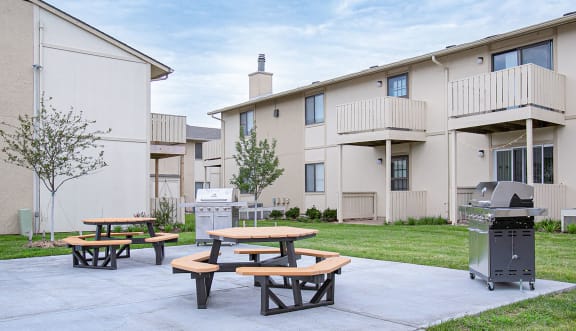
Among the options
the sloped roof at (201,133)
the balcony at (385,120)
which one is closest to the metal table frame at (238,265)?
the balcony at (385,120)

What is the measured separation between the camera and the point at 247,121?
30594 millimetres

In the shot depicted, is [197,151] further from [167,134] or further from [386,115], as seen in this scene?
[386,115]

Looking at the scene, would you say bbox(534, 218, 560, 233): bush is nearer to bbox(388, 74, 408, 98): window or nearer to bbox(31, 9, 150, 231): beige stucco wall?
bbox(388, 74, 408, 98): window

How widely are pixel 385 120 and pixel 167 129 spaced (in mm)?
7968

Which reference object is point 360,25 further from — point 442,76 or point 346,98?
point 442,76

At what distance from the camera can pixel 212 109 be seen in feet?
105

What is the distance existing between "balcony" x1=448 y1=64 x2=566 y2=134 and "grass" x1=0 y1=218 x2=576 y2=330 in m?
3.24

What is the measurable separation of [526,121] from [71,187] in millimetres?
14054

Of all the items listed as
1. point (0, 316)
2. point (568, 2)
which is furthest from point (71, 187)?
point (568, 2)

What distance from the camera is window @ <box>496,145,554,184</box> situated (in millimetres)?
16359

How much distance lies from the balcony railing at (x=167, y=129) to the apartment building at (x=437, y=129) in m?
6.01

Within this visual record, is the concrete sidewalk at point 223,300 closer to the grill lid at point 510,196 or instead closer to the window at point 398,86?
the grill lid at point 510,196

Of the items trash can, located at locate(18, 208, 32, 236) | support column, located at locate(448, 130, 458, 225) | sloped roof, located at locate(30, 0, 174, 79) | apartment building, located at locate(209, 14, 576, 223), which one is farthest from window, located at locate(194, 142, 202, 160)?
support column, located at locate(448, 130, 458, 225)

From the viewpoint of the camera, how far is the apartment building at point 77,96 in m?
17.1
